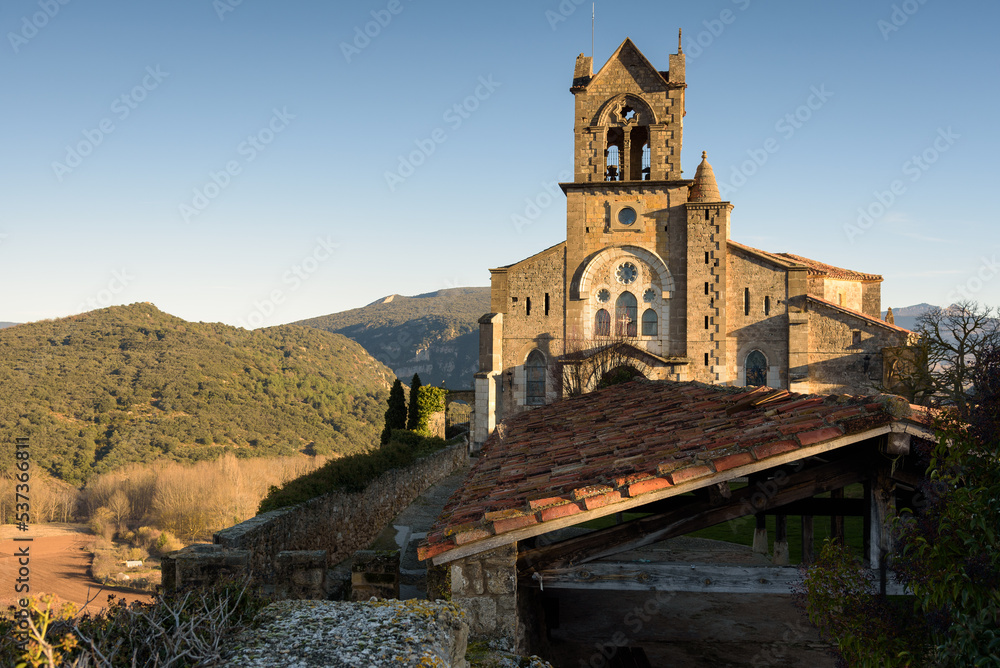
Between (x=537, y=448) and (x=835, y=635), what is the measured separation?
4.55 meters

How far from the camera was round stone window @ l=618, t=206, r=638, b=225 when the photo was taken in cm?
2742

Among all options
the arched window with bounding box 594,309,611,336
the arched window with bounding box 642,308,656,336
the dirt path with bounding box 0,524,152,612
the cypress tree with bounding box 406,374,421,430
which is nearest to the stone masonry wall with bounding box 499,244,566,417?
the arched window with bounding box 594,309,611,336

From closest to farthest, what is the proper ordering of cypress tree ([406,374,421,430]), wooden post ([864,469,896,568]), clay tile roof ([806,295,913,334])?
wooden post ([864,469,896,568]) < clay tile roof ([806,295,913,334]) < cypress tree ([406,374,421,430])

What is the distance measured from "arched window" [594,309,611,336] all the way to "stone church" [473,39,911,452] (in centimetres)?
6

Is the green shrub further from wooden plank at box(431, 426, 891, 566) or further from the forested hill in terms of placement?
wooden plank at box(431, 426, 891, 566)

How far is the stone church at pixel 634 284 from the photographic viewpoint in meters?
26.3

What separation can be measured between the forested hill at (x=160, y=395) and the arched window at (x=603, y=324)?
37986 millimetres

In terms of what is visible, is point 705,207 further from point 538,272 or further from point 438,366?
point 438,366

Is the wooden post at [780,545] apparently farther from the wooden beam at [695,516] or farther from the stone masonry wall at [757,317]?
the stone masonry wall at [757,317]

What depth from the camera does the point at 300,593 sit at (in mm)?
7988

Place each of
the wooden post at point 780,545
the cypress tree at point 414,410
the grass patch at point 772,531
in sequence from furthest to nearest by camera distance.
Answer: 1. the cypress tree at point 414,410
2. the grass patch at point 772,531
3. the wooden post at point 780,545

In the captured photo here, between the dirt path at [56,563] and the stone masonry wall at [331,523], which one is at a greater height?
the stone masonry wall at [331,523]

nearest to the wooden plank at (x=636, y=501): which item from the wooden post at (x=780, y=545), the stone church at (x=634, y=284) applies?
the wooden post at (x=780, y=545)

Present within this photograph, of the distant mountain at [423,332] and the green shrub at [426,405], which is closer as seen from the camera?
the green shrub at [426,405]
